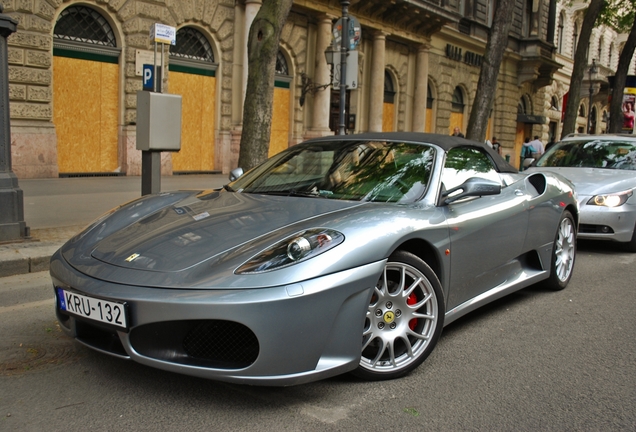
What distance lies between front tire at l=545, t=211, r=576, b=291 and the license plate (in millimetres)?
3738

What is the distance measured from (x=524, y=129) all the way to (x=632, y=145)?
27412 mm

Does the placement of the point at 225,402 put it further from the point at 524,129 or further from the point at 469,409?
the point at 524,129

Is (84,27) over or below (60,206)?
over

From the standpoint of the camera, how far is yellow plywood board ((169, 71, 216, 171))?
16391mm

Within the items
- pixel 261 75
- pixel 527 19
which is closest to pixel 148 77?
pixel 261 75

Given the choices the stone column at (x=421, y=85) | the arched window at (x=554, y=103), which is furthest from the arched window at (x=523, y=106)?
the stone column at (x=421, y=85)

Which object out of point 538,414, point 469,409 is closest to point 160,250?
point 469,409

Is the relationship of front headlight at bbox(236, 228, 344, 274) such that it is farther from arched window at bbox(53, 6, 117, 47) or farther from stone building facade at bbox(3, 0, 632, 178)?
arched window at bbox(53, 6, 117, 47)

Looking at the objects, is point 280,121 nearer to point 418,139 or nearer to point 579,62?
point 579,62

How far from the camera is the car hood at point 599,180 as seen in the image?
7.62 m

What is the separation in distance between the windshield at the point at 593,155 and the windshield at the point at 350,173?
525cm

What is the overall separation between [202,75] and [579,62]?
10.9m

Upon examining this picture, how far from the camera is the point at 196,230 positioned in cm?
334

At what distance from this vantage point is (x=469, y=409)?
2.98m
